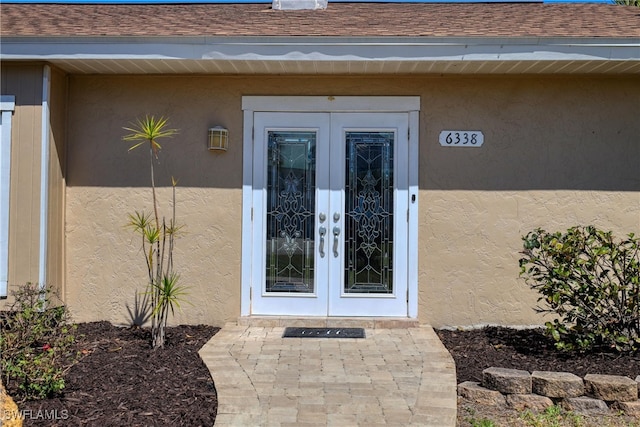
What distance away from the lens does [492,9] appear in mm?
7531

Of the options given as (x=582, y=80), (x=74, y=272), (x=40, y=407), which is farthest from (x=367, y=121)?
(x=40, y=407)

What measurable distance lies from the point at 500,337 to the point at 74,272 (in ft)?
14.5

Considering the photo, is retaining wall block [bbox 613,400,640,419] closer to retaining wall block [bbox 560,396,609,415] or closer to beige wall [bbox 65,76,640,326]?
retaining wall block [bbox 560,396,609,415]

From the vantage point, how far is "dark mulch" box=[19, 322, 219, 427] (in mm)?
3752

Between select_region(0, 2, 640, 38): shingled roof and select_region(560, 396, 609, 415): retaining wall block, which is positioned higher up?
select_region(0, 2, 640, 38): shingled roof

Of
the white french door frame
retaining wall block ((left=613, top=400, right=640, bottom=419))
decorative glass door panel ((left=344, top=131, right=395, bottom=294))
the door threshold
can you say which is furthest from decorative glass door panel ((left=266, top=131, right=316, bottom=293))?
retaining wall block ((left=613, top=400, right=640, bottom=419))

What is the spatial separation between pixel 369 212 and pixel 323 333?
4.42 feet

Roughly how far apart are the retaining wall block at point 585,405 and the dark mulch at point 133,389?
7.79 feet

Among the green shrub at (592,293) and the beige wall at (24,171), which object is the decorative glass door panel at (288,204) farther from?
the green shrub at (592,293)

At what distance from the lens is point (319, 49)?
5.63m

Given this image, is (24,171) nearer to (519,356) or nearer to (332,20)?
(332,20)

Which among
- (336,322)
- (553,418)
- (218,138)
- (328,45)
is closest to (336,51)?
(328,45)

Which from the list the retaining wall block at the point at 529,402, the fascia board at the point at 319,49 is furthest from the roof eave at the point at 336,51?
the retaining wall block at the point at 529,402

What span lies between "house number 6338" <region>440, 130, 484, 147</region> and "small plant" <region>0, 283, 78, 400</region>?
406 cm
